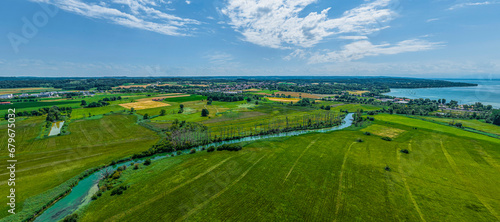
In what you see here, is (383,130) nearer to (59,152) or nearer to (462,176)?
(462,176)

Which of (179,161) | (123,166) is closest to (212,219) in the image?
(179,161)

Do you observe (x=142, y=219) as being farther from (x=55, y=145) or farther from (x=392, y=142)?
(x=392, y=142)

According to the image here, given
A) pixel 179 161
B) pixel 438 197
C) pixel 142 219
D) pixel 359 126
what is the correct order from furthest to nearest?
pixel 359 126
pixel 179 161
pixel 438 197
pixel 142 219

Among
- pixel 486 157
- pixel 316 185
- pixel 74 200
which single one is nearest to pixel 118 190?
pixel 74 200

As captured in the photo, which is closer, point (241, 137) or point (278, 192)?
point (278, 192)

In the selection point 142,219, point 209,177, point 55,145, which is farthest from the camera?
point 55,145

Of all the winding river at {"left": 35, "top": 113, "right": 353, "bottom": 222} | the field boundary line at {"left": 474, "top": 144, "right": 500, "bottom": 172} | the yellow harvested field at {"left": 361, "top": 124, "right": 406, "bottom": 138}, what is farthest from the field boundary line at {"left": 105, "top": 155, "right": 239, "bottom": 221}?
the field boundary line at {"left": 474, "top": 144, "right": 500, "bottom": 172}

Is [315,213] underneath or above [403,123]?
underneath
